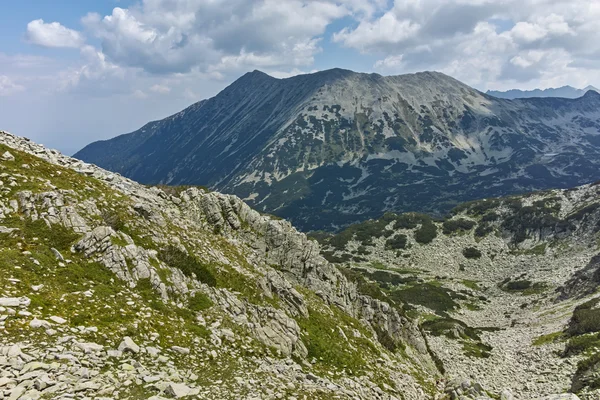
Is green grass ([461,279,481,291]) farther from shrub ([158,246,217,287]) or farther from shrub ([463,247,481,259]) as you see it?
shrub ([158,246,217,287])

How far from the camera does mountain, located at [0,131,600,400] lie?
13.4 m

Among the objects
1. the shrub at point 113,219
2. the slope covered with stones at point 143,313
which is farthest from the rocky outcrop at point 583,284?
the shrub at point 113,219

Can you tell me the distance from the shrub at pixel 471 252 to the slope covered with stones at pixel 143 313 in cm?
9236

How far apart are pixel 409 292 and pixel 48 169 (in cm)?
8547

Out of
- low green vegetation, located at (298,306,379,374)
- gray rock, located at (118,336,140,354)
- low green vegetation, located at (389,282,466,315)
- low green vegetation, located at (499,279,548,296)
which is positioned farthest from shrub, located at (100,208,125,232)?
low green vegetation, located at (499,279,548,296)

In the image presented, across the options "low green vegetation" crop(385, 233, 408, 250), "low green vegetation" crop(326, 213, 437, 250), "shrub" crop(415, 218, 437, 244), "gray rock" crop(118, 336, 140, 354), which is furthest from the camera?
"low green vegetation" crop(326, 213, 437, 250)

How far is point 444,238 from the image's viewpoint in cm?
12644

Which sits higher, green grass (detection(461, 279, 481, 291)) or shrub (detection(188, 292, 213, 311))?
shrub (detection(188, 292, 213, 311))

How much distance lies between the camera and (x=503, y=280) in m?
103

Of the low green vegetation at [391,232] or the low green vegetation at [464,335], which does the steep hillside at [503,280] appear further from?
the low green vegetation at [391,232]

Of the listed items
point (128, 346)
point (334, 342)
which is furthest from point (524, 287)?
point (128, 346)

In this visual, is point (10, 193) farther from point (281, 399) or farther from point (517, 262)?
point (517, 262)

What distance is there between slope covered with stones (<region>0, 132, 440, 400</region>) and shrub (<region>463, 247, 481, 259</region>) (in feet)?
303

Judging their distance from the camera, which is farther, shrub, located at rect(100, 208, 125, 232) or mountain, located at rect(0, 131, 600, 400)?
shrub, located at rect(100, 208, 125, 232)
